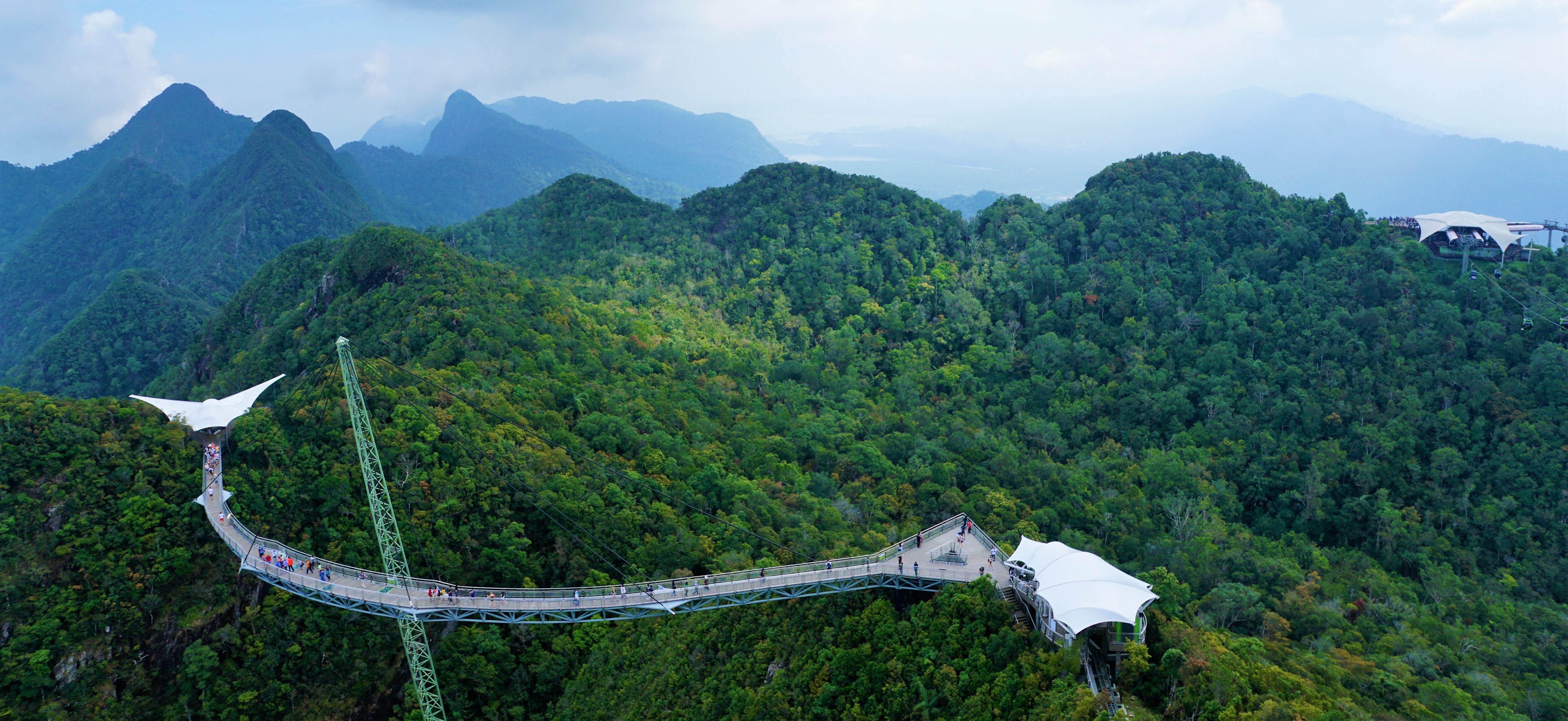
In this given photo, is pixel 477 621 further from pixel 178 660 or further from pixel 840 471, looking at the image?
Result: pixel 840 471

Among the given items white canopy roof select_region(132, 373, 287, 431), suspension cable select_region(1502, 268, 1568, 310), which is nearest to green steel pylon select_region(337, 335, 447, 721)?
white canopy roof select_region(132, 373, 287, 431)

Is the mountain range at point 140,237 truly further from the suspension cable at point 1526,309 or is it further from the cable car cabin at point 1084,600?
the suspension cable at point 1526,309

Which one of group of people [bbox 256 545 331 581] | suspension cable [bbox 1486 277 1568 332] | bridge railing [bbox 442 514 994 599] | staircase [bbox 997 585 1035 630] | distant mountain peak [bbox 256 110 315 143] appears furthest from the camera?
distant mountain peak [bbox 256 110 315 143]

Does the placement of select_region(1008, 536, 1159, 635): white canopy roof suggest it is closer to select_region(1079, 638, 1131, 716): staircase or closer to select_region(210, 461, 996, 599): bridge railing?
select_region(1079, 638, 1131, 716): staircase

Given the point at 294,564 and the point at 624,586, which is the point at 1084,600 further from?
the point at 294,564

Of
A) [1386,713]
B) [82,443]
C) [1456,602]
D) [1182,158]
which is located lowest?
[1456,602]

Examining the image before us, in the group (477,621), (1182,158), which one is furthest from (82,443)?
(1182,158)

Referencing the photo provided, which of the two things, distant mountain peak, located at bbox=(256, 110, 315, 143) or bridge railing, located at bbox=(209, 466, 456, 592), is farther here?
distant mountain peak, located at bbox=(256, 110, 315, 143)
